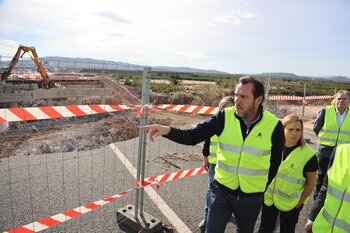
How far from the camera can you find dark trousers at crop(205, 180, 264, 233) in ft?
9.12

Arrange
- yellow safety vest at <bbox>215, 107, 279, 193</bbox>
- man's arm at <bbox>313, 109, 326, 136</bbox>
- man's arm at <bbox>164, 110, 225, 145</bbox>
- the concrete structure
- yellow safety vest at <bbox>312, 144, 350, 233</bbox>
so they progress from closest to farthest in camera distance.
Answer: yellow safety vest at <bbox>312, 144, 350, 233</bbox> → yellow safety vest at <bbox>215, 107, 279, 193</bbox> → man's arm at <bbox>164, 110, 225, 145</bbox> → man's arm at <bbox>313, 109, 326, 136</bbox> → the concrete structure

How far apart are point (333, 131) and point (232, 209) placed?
9.92 ft

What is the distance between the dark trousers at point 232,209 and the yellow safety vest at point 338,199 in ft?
2.16

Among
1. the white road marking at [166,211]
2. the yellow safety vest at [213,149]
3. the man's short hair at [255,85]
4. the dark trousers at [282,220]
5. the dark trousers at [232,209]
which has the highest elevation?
the man's short hair at [255,85]

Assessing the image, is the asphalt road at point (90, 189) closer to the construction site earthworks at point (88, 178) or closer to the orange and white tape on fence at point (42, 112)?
the construction site earthworks at point (88, 178)

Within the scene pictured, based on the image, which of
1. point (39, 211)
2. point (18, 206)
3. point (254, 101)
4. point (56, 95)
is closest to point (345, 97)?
point (254, 101)

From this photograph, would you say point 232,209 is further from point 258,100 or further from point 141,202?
point 141,202

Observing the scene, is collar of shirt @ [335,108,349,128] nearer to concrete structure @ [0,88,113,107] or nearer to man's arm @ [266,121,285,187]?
man's arm @ [266,121,285,187]

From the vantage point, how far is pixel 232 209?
9.43 feet

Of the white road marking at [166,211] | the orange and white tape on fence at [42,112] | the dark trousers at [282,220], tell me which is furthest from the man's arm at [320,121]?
the orange and white tape on fence at [42,112]

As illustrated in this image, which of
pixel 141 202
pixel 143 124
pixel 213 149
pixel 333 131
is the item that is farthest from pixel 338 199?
pixel 333 131

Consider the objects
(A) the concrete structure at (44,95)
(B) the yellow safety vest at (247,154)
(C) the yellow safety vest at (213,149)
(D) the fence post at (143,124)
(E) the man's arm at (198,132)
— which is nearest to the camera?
(B) the yellow safety vest at (247,154)

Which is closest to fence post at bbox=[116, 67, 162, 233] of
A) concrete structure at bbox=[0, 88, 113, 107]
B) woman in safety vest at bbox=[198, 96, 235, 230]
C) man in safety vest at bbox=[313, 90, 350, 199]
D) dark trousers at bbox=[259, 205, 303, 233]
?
woman in safety vest at bbox=[198, 96, 235, 230]

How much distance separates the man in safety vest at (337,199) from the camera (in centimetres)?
200
